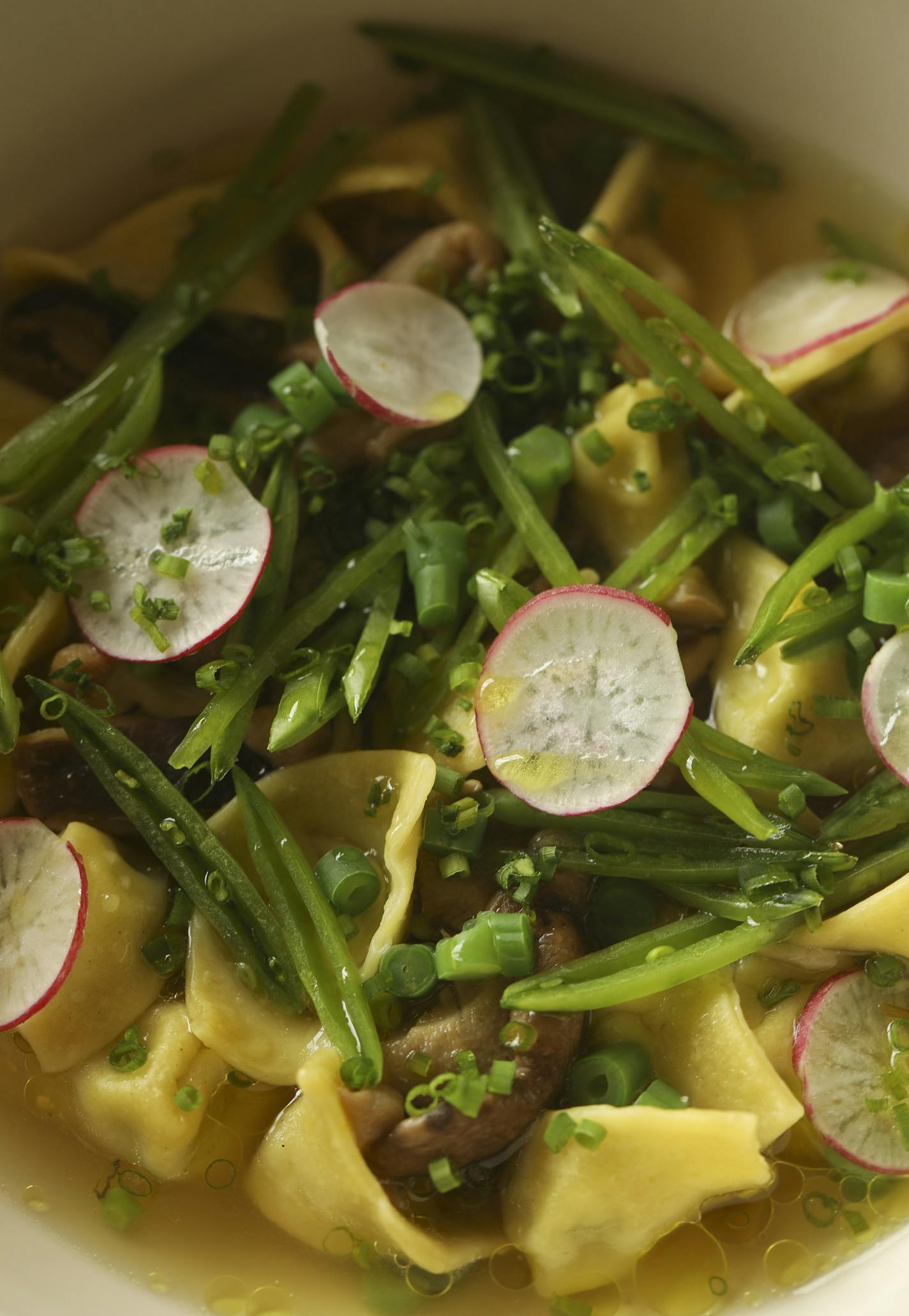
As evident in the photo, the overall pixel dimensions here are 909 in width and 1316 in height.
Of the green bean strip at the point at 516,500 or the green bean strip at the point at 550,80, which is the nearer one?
the green bean strip at the point at 516,500

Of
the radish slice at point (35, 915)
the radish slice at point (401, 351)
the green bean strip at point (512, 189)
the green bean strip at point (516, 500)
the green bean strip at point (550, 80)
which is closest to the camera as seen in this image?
the radish slice at point (35, 915)

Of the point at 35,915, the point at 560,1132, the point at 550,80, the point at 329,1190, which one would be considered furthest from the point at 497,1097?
the point at 550,80

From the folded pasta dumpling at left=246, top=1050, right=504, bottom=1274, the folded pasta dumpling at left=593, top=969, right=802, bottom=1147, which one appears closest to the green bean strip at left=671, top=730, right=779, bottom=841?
the folded pasta dumpling at left=593, top=969, right=802, bottom=1147

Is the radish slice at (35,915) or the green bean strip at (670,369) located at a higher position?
the green bean strip at (670,369)

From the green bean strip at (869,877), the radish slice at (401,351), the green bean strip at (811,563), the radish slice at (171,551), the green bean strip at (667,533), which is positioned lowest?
the green bean strip at (869,877)

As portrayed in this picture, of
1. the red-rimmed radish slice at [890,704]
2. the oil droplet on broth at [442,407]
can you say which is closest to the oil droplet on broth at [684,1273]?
the red-rimmed radish slice at [890,704]

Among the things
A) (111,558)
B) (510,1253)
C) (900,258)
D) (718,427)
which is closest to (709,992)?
(510,1253)

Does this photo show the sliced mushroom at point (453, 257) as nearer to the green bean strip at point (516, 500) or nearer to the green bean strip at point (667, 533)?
the green bean strip at point (516, 500)
